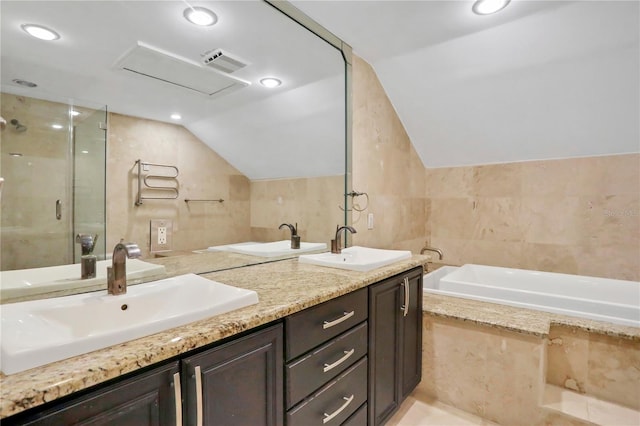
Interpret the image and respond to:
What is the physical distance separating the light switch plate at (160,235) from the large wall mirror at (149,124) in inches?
0.8

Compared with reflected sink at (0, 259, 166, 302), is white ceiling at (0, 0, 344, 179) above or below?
above

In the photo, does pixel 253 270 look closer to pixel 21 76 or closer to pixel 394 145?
pixel 21 76

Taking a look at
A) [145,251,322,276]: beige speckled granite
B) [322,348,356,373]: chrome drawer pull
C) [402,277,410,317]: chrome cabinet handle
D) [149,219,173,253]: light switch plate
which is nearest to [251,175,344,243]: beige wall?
[145,251,322,276]: beige speckled granite

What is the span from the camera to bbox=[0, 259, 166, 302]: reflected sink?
1.02 meters

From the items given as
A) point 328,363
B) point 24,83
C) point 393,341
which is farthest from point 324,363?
point 24,83

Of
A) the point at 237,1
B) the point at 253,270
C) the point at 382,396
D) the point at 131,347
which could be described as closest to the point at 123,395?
the point at 131,347

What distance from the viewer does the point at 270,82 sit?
191 centimetres

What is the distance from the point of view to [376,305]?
157 cm

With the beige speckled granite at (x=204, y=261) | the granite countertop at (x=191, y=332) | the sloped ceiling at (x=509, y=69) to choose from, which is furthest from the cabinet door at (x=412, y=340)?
the sloped ceiling at (x=509, y=69)

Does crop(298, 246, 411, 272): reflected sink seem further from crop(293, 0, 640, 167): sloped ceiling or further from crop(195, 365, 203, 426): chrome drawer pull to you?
crop(293, 0, 640, 167): sloped ceiling

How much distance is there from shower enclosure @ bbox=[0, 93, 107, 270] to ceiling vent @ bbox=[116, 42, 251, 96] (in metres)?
0.25

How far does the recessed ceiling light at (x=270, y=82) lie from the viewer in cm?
187

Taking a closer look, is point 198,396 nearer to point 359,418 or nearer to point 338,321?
point 338,321

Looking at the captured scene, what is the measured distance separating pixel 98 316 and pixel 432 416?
195cm
